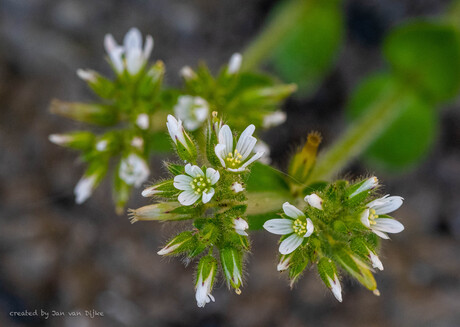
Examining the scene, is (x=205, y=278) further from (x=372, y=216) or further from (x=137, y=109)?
(x=137, y=109)

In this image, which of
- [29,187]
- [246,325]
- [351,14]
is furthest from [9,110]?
[351,14]

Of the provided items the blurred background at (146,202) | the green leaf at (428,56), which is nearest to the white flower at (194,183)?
the blurred background at (146,202)

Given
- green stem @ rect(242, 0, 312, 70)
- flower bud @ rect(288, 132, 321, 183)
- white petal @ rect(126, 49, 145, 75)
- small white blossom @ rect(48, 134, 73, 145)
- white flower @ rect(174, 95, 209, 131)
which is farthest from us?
green stem @ rect(242, 0, 312, 70)

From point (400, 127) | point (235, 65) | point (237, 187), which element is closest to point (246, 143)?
point (237, 187)

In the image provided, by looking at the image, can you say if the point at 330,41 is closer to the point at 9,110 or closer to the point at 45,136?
the point at 45,136

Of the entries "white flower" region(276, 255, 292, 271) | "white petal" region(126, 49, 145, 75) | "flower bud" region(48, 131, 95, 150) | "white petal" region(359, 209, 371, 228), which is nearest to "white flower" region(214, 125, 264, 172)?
"white flower" region(276, 255, 292, 271)

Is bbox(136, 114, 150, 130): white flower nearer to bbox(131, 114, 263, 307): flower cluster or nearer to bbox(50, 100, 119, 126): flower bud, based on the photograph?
bbox(50, 100, 119, 126): flower bud

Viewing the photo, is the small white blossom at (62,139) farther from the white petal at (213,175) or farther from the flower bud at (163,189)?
the white petal at (213,175)

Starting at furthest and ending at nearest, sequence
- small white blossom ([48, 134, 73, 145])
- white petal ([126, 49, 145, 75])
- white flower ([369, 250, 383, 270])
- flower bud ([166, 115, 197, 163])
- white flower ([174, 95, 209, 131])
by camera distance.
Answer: white petal ([126, 49, 145, 75]) → small white blossom ([48, 134, 73, 145]) → white flower ([174, 95, 209, 131]) → flower bud ([166, 115, 197, 163]) → white flower ([369, 250, 383, 270])
